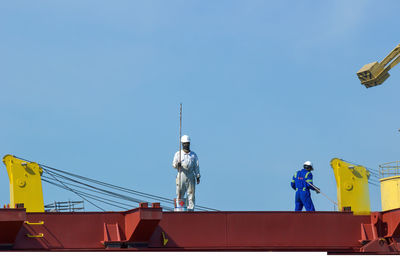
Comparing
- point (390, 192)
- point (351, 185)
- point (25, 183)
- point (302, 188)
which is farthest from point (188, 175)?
point (390, 192)

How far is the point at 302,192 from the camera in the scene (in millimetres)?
24766

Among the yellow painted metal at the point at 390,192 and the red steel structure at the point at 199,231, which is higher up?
the yellow painted metal at the point at 390,192

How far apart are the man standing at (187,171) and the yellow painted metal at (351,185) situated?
14.1 feet

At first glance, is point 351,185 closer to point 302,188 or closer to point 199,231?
point 302,188

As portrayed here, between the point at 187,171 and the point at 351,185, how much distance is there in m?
5.11

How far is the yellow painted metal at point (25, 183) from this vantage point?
2195cm

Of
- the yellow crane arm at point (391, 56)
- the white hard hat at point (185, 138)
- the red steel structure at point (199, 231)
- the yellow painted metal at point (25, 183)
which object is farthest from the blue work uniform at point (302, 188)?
the yellow crane arm at point (391, 56)

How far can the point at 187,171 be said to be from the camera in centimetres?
2348

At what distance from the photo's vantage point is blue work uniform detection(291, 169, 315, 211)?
24.7m

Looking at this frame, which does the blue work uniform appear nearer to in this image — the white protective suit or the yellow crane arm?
the white protective suit

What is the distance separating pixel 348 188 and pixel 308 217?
2.53 m

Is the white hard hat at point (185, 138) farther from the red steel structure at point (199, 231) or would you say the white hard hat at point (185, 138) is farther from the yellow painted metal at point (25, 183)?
the yellow painted metal at point (25, 183)

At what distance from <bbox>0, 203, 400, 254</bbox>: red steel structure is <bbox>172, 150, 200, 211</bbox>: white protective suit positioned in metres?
1.91

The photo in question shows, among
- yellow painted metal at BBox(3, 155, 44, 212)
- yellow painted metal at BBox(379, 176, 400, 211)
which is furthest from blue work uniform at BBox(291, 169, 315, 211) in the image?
yellow painted metal at BBox(3, 155, 44, 212)
